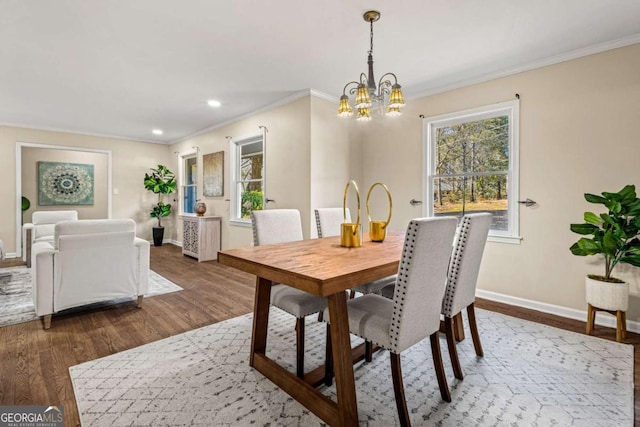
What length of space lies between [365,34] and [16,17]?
8.86 feet

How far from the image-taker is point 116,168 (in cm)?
663

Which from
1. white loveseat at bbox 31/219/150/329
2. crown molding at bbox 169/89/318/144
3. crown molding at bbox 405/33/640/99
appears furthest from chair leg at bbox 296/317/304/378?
crown molding at bbox 405/33/640/99

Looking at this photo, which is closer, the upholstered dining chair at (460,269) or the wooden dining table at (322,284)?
the wooden dining table at (322,284)

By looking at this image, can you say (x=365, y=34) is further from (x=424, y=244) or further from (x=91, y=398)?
(x=91, y=398)

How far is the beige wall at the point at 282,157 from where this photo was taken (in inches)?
156

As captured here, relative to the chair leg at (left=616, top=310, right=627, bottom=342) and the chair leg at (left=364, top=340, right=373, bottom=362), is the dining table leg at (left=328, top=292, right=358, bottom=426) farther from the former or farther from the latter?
the chair leg at (left=616, top=310, right=627, bottom=342)

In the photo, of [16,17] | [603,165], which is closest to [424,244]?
[603,165]

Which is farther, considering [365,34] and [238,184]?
[238,184]

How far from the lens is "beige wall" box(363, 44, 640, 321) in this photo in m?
2.58

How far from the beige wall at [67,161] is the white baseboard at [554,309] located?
7.61m

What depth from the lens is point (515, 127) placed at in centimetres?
311

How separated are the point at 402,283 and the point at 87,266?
9.06 feet

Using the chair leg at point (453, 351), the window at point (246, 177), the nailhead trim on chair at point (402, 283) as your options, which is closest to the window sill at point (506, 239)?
the chair leg at point (453, 351)

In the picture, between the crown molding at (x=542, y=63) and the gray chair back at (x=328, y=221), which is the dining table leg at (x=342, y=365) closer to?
the gray chair back at (x=328, y=221)
